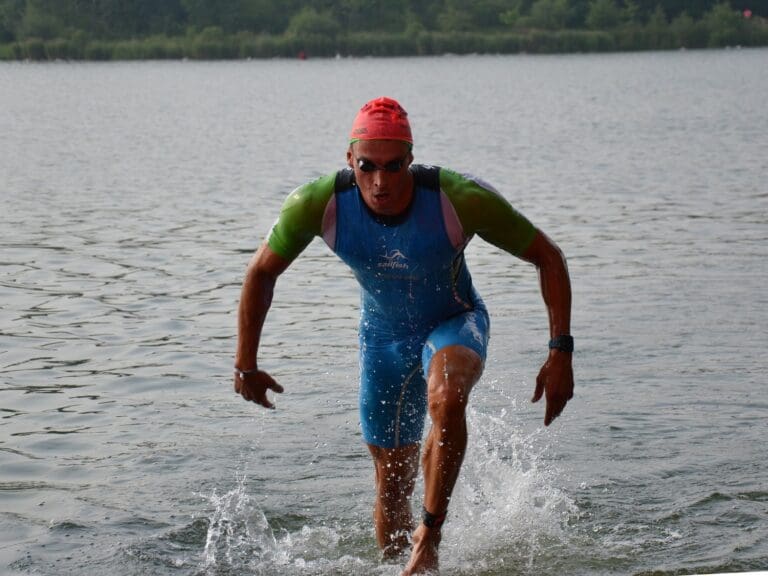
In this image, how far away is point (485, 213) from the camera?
6.02 metres

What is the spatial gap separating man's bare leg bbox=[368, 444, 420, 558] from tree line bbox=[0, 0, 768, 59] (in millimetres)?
91874

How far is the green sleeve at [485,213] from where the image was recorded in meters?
6.02

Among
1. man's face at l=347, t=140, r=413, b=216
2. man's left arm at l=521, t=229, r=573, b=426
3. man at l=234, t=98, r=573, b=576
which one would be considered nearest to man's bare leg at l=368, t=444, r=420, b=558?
man at l=234, t=98, r=573, b=576

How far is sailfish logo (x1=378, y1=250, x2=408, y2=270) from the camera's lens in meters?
6.11

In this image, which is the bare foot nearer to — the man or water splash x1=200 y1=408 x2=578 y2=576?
the man

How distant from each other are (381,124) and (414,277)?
742 mm

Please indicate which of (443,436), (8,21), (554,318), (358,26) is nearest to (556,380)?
(554,318)

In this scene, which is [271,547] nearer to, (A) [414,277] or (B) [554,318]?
(A) [414,277]

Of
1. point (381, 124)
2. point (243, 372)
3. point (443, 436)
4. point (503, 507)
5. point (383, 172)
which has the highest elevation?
point (381, 124)

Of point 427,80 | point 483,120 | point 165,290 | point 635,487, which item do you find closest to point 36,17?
point 427,80

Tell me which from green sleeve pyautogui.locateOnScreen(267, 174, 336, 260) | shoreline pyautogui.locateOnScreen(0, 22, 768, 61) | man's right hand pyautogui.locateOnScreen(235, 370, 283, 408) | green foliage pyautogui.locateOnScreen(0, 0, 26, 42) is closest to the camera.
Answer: green sleeve pyautogui.locateOnScreen(267, 174, 336, 260)

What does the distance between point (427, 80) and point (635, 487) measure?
61.7m

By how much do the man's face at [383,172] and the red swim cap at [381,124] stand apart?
0.09 ft

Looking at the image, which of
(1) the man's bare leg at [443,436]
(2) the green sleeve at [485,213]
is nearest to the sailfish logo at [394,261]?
(2) the green sleeve at [485,213]
